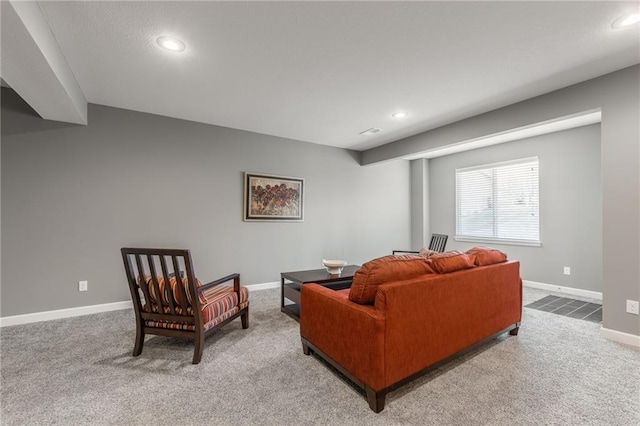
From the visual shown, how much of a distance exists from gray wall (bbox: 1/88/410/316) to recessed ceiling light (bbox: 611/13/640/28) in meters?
3.82

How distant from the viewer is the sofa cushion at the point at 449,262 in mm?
2080

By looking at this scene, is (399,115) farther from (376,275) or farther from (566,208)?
(566,208)

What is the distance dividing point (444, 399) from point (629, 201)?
247 centimetres

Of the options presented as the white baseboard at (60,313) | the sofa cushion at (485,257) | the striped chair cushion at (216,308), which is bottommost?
the white baseboard at (60,313)

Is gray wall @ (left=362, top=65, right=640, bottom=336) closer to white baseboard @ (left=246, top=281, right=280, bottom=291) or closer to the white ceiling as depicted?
the white ceiling

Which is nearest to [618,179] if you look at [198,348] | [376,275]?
[376,275]

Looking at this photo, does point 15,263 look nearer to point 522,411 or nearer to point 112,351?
point 112,351

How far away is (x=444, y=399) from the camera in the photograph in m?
1.79

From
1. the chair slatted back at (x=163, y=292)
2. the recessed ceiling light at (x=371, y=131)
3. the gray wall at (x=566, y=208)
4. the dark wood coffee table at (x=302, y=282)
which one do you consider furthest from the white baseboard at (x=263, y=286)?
the gray wall at (x=566, y=208)

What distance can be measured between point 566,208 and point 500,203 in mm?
966

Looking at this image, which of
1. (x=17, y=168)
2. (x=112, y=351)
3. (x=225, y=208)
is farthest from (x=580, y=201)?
(x=17, y=168)

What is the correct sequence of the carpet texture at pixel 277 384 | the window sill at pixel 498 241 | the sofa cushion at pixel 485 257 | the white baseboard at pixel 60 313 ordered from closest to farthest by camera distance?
the carpet texture at pixel 277 384
the sofa cushion at pixel 485 257
the white baseboard at pixel 60 313
the window sill at pixel 498 241

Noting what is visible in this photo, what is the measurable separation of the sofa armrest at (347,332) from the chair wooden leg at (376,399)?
0.04m

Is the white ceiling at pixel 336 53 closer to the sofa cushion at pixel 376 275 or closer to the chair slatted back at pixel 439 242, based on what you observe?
the sofa cushion at pixel 376 275
